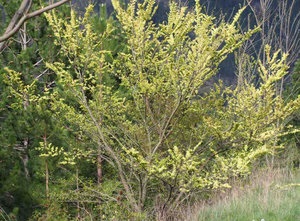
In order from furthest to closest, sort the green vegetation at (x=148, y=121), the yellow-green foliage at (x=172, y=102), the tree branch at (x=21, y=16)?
the green vegetation at (x=148, y=121)
the yellow-green foliage at (x=172, y=102)
the tree branch at (x=21, y=16)

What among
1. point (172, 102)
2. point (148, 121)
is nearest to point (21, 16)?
point (172, 102)

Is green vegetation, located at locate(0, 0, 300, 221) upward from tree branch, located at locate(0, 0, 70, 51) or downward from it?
downward

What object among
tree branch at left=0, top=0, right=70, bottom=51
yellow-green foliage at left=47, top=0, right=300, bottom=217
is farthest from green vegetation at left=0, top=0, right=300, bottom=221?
tree branch at left=0, top=0, right=70, bottom=51

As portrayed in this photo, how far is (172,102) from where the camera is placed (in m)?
5.26

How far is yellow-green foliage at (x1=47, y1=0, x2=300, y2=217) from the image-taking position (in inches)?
184

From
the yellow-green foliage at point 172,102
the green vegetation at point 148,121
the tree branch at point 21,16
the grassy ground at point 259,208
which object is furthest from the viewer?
the grassy ground at point 259,208

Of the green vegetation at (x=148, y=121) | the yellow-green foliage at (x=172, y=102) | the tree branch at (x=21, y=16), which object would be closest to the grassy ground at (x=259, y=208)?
the green vegetation at (x=148, y=121)

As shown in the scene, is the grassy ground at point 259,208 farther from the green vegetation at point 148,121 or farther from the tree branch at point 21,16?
the tree branch at point 21,16

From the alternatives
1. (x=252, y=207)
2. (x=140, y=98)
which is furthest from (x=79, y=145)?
(x=252, y=207)

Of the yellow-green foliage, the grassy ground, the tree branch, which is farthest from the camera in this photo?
the grassy ground

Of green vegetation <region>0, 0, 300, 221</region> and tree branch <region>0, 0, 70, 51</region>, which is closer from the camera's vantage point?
tree branch <region>0, 0, 70, 51</region>

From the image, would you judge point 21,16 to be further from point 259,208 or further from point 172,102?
point 259,208

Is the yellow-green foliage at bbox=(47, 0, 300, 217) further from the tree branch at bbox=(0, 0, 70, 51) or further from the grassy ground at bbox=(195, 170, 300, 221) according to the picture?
the tree branch at bbox=(0, 0, 70, 51)

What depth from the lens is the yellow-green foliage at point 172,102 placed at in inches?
184
